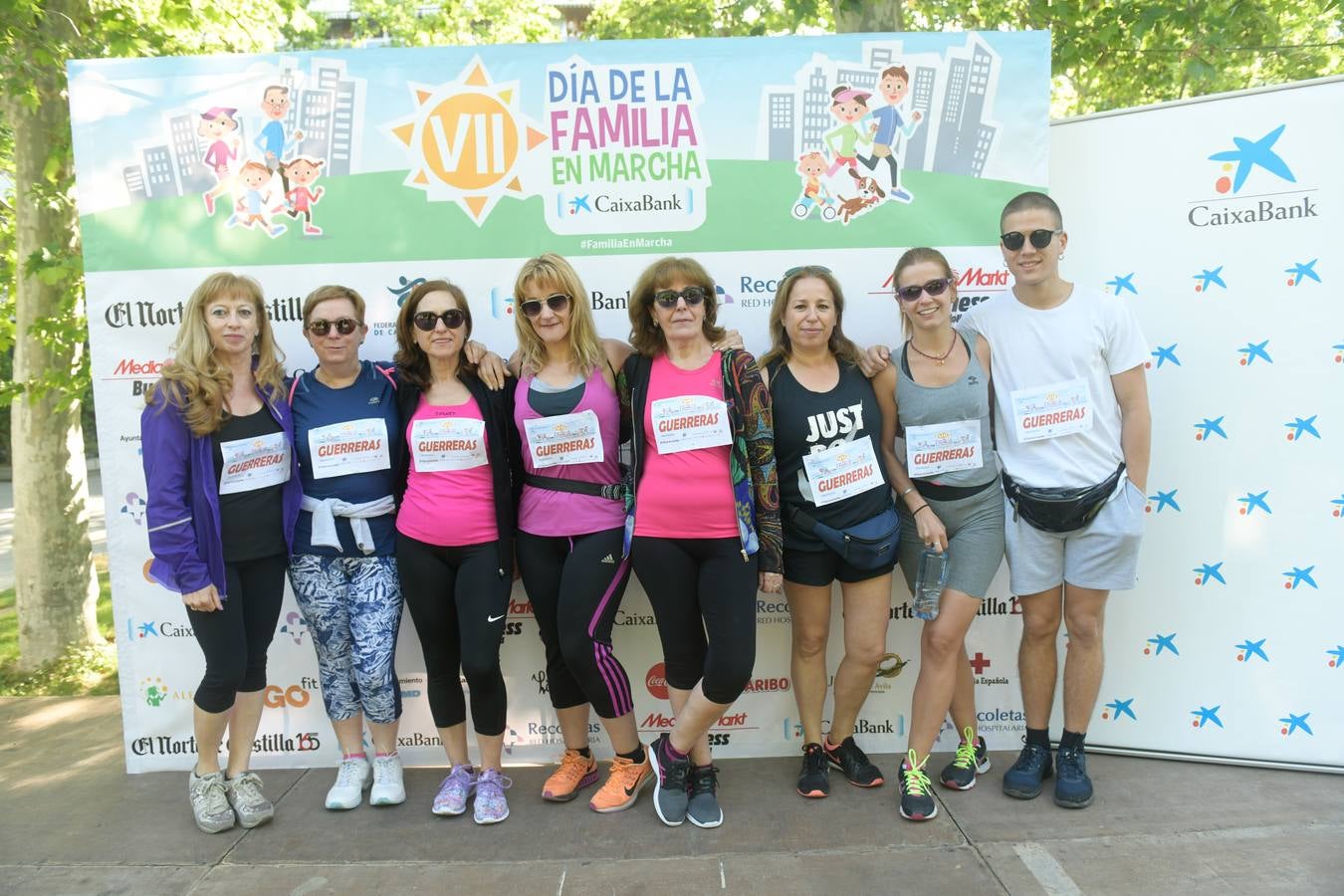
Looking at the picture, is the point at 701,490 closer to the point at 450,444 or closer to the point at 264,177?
the point at 450,444

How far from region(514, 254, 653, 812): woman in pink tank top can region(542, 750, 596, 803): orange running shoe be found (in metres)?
0.18

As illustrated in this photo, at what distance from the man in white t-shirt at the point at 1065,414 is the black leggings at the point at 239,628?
8.84 feet

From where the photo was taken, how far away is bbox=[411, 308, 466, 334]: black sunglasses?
3074mm

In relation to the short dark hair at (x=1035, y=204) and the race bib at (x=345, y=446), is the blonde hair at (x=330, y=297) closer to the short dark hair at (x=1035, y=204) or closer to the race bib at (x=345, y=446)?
the race bib at (x=345, y=446)

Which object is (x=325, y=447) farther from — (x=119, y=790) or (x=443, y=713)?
(x=119, y=790)

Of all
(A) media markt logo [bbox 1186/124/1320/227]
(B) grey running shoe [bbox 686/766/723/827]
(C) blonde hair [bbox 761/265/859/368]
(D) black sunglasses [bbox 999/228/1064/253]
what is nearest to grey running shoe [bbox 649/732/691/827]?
(B) grey running shoe [bbox 686/766/723/827]

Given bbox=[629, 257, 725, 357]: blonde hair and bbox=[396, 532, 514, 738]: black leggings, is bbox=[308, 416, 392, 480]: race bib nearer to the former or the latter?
bbox=[396, 532, 514, 738]: black leggings

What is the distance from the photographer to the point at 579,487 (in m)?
3.10

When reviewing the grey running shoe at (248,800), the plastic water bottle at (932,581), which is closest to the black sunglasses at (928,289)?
the plastic water bottle at (932,581)

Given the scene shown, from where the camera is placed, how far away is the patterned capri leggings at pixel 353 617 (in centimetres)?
318

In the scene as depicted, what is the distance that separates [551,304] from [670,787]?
1.78 meters

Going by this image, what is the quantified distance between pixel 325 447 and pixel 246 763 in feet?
4.23

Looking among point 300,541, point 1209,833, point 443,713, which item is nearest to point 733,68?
point 300,541

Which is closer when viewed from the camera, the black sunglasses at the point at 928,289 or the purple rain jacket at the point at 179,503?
the purple rain jacket at the point at 179,503
